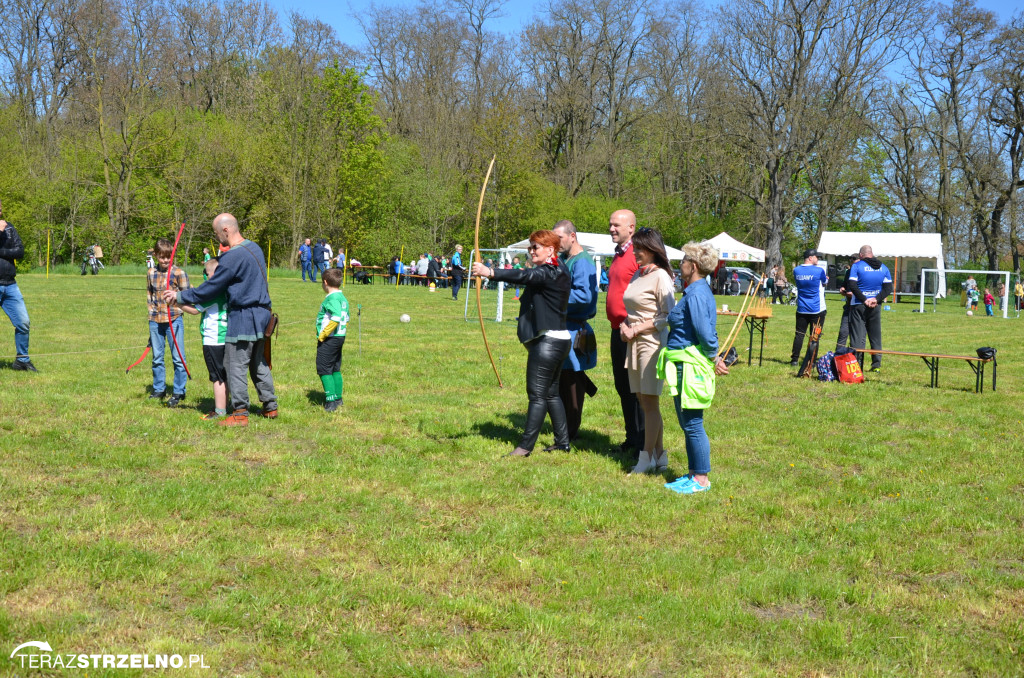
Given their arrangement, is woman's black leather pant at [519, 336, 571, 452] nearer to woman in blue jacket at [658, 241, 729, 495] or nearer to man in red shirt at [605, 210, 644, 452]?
man in red shirt at [605, 210, 644, 452]

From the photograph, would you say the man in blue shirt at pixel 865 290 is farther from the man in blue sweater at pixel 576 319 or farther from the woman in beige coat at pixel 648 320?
the woman in beige coat at pixel 648 320

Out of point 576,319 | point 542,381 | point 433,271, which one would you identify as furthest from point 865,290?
point 433,271

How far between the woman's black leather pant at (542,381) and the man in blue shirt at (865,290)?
268 inches

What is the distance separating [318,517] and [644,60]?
1880 inches

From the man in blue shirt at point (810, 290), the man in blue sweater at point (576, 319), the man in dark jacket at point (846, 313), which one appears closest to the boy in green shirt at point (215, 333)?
the man in blue sweater at point (576, 319)

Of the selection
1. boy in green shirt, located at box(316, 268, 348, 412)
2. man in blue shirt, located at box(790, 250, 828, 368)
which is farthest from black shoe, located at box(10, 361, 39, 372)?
man in blue shirt, located at box(790, 250, 828, 368)

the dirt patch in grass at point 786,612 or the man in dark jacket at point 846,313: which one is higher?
the man in dark jacket at point 846,313

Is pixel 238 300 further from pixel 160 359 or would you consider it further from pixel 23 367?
pixel 23 367

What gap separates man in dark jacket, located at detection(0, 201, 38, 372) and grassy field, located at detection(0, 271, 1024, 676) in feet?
3.94

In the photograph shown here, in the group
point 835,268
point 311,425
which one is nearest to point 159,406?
point 311,425

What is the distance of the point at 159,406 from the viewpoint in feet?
27.4

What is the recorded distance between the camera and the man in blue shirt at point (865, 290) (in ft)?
39.3

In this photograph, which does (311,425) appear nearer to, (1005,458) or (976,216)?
(1005,458)

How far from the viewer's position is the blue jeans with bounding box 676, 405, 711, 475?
19.4ft
